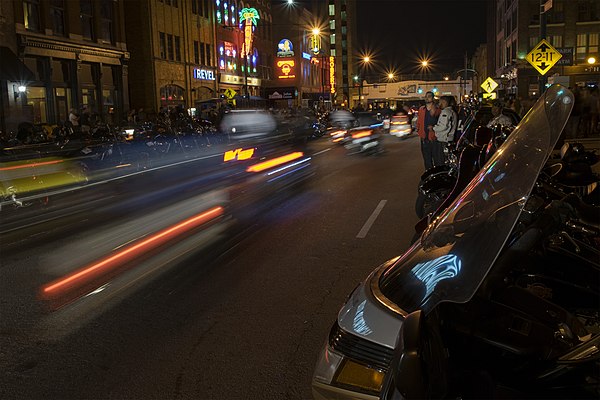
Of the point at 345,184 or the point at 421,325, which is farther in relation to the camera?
the point at 345,184

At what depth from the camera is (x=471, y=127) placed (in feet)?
37.7

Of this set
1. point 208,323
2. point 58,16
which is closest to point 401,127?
point 58,16

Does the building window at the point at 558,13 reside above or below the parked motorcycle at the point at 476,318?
above

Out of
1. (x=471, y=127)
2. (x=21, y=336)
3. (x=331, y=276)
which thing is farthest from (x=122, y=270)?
(x=471, y=127)

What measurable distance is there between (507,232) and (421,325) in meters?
0.66

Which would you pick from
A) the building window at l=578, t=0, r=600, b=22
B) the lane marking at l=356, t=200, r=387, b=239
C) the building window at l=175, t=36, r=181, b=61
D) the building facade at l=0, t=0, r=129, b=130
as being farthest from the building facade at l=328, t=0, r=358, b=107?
the lane marking at l=356, t=200, r=387, b=239

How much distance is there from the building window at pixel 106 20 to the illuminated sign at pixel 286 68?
115 ft

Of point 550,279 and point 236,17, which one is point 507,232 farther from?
point 236,17

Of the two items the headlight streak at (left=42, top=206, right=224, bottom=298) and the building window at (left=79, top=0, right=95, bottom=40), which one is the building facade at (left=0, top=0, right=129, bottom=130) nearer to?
the building window at (left=79, top=0, right=95, bottom=40)

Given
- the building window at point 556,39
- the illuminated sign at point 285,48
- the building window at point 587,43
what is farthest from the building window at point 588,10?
the illuminated sign at point 285,48

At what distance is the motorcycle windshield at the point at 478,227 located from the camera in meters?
2.43

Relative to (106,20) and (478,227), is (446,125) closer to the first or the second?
(478,227)

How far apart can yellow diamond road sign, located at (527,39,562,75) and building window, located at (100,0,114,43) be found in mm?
23904

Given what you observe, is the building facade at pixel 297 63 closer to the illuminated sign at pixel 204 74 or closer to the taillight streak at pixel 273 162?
the illuminated sign at pixel 204 74
